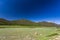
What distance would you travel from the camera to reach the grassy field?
87.4 inches

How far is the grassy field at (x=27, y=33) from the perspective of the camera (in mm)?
2221

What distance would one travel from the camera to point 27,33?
237cm

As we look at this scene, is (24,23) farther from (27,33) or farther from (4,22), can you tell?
(4,22)

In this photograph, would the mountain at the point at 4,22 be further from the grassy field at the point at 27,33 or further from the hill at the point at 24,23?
the grassy field at the point at 27,33

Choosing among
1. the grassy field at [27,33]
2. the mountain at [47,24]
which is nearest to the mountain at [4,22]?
the grassy field at [27,33]

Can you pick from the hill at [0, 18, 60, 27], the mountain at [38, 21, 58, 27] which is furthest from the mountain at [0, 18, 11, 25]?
the mountain at [38, 21, 58, 27]

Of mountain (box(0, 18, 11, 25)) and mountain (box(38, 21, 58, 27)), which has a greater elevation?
mountain (box(0, 18, 11, 25))

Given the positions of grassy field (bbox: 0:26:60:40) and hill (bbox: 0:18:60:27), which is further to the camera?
hill (bbox: 0:18:60:27)

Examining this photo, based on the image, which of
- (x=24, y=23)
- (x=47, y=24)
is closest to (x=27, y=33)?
(x=24, y=23)

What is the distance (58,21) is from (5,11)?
1016 millimetres

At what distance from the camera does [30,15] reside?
256 cm

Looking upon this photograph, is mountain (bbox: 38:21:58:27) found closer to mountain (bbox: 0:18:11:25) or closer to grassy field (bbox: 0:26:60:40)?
grassy field (bbox: 0:26:60:40)

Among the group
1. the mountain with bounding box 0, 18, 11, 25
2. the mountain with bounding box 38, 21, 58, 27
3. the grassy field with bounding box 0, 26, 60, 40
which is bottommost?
the grassy field with bounding box 0, 26, 60, 40

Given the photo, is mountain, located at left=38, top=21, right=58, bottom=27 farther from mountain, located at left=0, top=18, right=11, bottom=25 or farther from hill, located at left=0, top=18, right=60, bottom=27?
mountain, located at left=0, top=18, right=11, bottom=25
